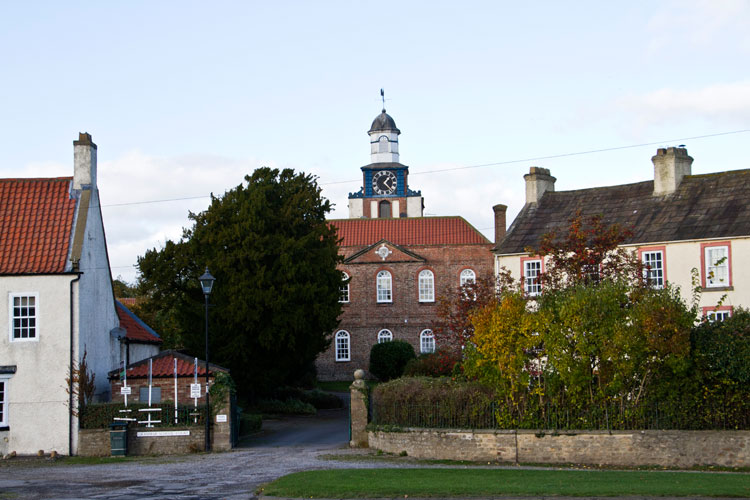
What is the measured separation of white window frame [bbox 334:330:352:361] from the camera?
61.0 metres

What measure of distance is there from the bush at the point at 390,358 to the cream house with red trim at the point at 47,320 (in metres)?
27.2

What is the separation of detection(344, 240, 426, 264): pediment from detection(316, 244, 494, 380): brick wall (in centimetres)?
6

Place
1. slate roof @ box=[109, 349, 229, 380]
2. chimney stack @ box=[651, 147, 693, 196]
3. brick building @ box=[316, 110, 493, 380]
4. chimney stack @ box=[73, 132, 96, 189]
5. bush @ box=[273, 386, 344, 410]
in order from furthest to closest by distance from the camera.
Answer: brick building @ box=[316, 110, 493, 380], bush @ box=[273, 386, 344, 410], chimney stack @ box=[651, 147, 693, 196], chimney stack @ box=[73, 132, 96, 189], slate roof @ box=[109, 349, 229, 380]

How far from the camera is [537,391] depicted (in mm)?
24125

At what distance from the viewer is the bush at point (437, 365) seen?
3266 cm

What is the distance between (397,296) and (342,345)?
16.3 ft

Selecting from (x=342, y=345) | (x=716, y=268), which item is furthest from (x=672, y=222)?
(x=342, y=345)

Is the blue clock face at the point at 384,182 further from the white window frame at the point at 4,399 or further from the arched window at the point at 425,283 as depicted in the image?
the white window frame at the point at 4,399

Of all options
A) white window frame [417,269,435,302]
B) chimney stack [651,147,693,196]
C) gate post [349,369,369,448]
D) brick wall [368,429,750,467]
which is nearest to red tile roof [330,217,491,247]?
white window frame [417,269,435,302]

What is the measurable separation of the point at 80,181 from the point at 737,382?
21723mm

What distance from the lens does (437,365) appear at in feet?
124

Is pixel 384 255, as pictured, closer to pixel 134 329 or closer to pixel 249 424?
pixel 134 329

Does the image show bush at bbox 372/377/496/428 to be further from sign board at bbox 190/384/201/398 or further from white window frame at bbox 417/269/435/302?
white window frame at bbox 417/269/435/302

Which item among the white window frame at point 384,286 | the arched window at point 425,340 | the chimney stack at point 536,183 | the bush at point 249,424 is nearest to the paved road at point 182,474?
the bush at point 249,424
